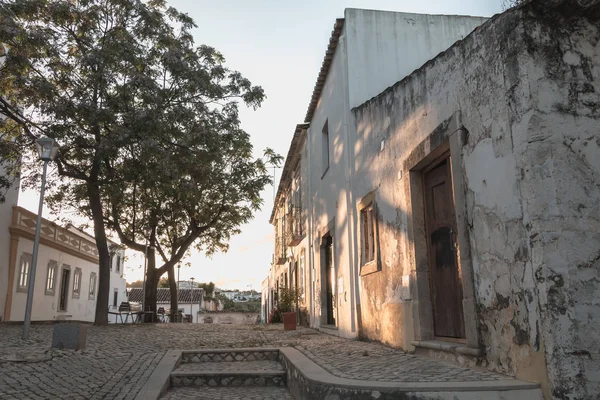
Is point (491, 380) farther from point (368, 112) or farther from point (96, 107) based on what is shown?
point (96, 107)

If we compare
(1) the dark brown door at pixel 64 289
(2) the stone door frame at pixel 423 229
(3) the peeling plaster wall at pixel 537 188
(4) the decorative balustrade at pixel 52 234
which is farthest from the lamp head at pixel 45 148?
(1) the dark brown door at pixel 64 289

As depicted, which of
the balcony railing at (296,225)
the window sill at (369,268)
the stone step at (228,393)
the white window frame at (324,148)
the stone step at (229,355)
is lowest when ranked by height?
the stone step at (228,393)

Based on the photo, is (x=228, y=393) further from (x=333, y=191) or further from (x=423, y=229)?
(x=333, y=191)

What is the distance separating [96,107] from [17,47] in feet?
7.47

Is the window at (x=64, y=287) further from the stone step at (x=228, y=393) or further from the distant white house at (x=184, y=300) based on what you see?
the distant white house at (x=184, y=300)

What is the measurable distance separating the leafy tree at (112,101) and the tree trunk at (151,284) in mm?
2720

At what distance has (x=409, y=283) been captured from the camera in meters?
6.33

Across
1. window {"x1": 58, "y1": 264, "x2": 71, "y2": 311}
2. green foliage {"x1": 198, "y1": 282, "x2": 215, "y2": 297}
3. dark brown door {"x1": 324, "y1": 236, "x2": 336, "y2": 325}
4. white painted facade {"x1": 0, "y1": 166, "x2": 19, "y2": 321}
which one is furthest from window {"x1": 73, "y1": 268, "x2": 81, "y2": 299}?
green foliage {"x1": 198, "y1": 282, "x2": 215, "y2": 297}

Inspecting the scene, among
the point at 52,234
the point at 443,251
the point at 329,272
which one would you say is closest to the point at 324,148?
the point at 329,272

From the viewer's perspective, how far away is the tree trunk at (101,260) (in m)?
14.2

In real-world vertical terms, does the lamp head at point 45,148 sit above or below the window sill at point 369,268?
above

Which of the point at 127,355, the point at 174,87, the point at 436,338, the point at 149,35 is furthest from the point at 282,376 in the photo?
the point at 149,35

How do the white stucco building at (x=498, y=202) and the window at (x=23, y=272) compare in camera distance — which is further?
the window at (x=23, y=272)

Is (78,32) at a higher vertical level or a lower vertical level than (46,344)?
higher
